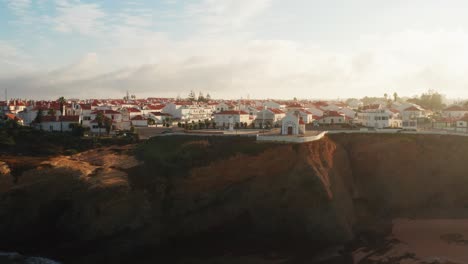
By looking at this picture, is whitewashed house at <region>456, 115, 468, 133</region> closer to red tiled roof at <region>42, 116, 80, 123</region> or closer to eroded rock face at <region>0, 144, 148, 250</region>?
eroded rock face at <region>0, 144, 148, 250</region>

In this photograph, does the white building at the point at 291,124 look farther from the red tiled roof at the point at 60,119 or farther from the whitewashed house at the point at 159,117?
the whitewashed house at the point at 159,117

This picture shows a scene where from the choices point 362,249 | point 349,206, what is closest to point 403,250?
point 362,249

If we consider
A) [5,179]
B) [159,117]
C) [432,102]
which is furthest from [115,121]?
[432,102]

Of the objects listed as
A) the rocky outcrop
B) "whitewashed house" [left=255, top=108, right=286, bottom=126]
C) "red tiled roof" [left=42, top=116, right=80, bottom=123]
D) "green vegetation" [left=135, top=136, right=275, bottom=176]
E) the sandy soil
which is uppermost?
"whitewashed house" [left=255, top=108, right=286, bottom=126]

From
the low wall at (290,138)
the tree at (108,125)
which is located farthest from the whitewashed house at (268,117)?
the low wall at (290,138)

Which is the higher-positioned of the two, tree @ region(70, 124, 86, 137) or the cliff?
tree @ region(70, 124, 86, 137)

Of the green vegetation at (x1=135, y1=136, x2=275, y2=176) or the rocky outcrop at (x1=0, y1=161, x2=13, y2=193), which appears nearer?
the rocky outcrop at (x1=0, y1=161, x2=13, y2=193)

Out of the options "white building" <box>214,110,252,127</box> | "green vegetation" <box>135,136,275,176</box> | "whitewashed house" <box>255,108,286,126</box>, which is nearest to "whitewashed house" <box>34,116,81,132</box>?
"green vegetation" <box>135,136,275,176</box>
